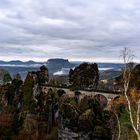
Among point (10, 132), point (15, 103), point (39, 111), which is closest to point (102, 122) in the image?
point (10, 132)

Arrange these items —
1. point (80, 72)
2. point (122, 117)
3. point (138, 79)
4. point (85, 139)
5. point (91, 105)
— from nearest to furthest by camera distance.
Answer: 1. point (122, 117)
2. point (85, 139)
3. point (91, 105)
4. point (138, 79)
5. point (80, 72)

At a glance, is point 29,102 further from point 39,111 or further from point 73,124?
point 73,124

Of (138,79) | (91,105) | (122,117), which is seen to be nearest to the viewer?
(122,117)

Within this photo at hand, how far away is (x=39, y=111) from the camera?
7706 cm

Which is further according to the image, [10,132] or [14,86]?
[14,86]

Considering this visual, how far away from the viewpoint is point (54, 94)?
7800 centimetres

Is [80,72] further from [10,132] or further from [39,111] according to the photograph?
[10,132]

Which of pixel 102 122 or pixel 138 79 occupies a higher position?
pixel 138 79

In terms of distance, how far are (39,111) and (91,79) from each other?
43.6 ft

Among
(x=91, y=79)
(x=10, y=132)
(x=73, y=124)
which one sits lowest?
(x=10, y=132)

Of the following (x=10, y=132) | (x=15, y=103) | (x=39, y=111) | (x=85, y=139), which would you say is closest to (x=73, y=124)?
(x=85, y=139)

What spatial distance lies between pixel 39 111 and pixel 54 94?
187 inches

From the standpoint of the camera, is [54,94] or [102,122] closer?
[102,122]

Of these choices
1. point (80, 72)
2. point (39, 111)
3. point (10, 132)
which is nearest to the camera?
point (10, 132)
